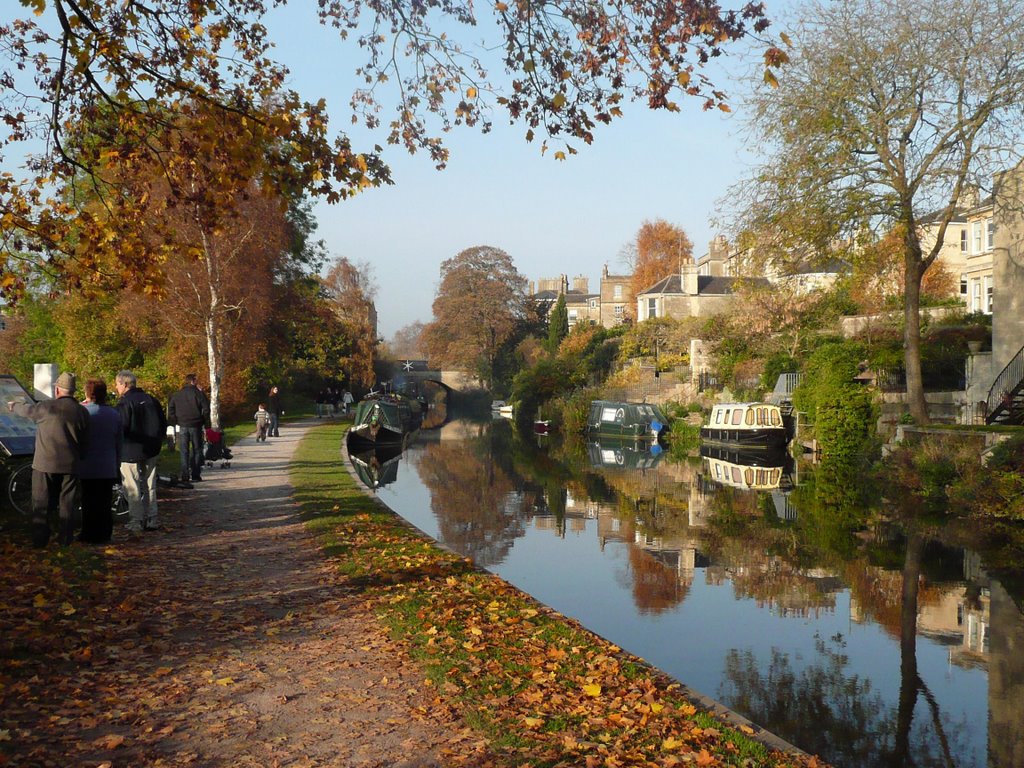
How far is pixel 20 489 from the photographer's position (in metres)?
11.6

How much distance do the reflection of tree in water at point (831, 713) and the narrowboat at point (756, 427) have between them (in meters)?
23.1

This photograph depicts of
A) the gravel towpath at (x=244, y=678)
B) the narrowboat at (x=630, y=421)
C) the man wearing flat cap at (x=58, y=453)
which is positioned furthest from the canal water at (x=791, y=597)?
the narrowboat at (x=630, y=421)

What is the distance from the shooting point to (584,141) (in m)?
8.05

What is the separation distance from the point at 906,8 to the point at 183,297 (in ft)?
77.4

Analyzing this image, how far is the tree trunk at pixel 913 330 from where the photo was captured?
71.2ft

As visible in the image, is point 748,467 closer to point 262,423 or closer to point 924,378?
point 924,378

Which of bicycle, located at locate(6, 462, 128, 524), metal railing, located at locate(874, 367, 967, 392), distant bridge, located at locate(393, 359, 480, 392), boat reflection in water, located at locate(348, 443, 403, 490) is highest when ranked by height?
distant bridge, located at locate(393, 359, 480, 392)

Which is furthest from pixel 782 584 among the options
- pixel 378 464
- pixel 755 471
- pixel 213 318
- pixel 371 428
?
pixel 371 428

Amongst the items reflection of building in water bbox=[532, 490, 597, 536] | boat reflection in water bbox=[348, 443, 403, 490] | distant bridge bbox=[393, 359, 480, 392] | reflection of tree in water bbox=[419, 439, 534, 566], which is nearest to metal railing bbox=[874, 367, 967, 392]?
reflection of tree in water bbox=[419, 439, 534, 566]

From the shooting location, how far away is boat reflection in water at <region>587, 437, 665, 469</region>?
98.8 ft

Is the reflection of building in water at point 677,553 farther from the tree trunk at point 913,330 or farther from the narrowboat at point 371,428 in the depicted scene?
the narrowboat at point 371,428

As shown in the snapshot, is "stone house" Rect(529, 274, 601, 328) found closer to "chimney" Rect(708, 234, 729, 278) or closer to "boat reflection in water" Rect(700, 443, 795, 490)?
"chimney" Rect(708, 234, 729, 278)

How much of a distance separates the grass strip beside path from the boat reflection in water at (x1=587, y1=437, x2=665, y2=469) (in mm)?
20268

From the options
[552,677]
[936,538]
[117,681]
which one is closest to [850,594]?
[936,538]
